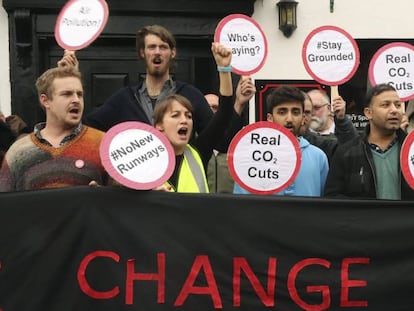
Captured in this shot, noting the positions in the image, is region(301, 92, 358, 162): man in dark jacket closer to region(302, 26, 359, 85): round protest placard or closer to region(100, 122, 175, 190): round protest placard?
region(302, 26, 359, 85): round protest placard

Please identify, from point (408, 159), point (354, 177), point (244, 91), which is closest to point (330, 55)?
point (244, 91)

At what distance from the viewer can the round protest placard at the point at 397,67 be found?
4.22m

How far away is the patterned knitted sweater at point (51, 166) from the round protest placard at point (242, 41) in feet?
3.99

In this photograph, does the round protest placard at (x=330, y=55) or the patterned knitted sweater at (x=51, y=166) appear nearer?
the patterned knitted sweater at (x=51, y=166)

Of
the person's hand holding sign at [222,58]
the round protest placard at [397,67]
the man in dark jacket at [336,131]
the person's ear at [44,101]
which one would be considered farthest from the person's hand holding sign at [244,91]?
the person's ear at [44,101]

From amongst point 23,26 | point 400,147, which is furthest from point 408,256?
point 23,26

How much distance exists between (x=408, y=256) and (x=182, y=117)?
1.22 m

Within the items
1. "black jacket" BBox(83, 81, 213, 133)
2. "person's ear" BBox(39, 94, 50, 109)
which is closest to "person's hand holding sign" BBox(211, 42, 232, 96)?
"black jacket" BBox(83, 81, 213, 133)

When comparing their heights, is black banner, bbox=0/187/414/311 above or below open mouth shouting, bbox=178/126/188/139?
below

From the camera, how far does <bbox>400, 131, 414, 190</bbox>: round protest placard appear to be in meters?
3.36

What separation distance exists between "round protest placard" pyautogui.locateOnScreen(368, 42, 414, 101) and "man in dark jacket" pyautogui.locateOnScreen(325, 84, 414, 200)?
0.40 meters

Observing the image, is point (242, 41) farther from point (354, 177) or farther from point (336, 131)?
point (354, 177)

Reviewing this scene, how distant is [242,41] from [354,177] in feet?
3.71

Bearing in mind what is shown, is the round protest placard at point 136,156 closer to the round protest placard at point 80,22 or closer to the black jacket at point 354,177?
the black jacket at point 354,177
